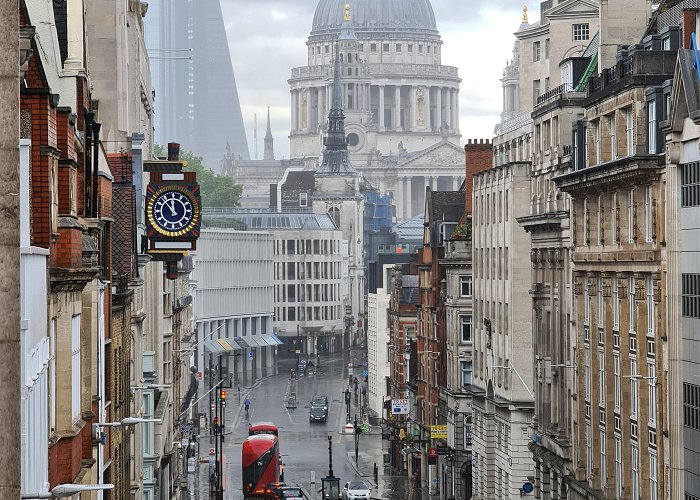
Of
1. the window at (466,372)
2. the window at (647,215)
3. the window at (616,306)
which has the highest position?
the window at (647,215)

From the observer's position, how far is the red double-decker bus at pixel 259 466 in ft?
316

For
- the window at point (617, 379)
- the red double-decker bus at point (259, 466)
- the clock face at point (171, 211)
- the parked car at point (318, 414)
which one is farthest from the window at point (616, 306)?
the parked car at point (318, 414)

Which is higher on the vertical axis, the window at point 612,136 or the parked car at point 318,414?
the window at point 612,136

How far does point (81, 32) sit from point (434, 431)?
6253 cm

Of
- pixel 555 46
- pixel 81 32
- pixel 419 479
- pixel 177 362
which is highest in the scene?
pixel 555 46

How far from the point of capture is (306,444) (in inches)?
5305

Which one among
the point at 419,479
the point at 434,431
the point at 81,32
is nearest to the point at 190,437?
the point at 419,479

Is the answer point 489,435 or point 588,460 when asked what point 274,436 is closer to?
point 489,435

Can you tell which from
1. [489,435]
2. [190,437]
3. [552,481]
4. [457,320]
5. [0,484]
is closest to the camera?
[0,484]

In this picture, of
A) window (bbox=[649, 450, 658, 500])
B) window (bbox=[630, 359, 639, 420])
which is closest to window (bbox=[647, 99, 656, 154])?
window (bbox=[630, 359, 639, 420])

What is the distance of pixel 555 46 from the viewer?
74688mm

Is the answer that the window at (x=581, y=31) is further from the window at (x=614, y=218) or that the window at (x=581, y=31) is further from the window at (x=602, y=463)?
the window at (x=602, y=463)

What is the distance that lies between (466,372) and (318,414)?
196 feet

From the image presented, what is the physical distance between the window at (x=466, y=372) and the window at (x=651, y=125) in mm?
42672
